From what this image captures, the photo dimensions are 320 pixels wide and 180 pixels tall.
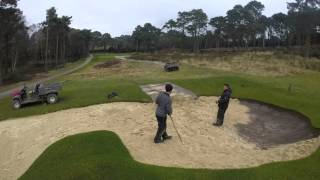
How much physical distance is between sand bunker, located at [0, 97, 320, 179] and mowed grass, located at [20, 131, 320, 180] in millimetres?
1027

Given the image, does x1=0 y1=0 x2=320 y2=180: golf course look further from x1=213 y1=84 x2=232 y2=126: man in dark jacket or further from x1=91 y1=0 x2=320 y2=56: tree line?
x1=91 y1=0 x2=320 y2=56: tree line

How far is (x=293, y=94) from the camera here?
106ft

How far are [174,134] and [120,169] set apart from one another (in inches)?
231

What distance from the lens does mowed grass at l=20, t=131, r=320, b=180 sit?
14.9 m

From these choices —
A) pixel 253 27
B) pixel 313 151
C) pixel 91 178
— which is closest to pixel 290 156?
pixel 313 151

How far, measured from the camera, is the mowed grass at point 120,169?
48.8 ft

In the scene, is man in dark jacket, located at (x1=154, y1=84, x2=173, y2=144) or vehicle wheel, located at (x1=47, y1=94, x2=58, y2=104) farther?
vehicle wheel, located at (x1=47, y1=94, x2=58, y2=104)

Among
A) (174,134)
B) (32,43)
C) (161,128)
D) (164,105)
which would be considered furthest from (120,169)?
(32,43)

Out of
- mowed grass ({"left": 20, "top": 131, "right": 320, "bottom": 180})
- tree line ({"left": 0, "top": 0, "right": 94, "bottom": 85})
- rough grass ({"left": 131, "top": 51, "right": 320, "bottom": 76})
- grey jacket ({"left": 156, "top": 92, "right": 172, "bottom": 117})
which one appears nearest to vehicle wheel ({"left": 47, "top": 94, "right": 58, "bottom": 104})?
mowed grass ({"left": 20, "top": 131, "right": 320, "bottom": 180})

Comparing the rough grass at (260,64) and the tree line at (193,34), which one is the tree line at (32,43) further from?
the rough grass at (260,64)

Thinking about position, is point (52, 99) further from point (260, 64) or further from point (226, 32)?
point (226, 32)

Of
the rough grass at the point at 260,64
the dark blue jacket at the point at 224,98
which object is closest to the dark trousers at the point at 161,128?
the dark blue jacket at the point at 224,98

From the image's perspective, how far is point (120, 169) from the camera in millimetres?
15398

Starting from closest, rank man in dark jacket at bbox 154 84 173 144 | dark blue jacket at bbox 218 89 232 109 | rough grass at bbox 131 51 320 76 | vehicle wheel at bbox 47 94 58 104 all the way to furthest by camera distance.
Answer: man in dark jacket at bbox 154 84 173 144 → dark blue jacket at bbox 218 89 232 109 → vehicle wheel at bbox 47 94 58 104 → rough grass at bbox 131 51 320 76
